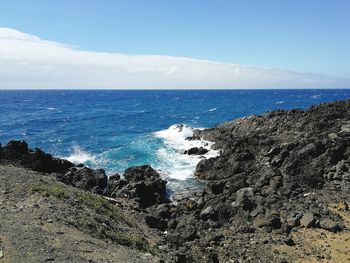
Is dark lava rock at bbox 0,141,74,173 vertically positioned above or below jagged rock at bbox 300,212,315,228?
above

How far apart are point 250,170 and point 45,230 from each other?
978 inches

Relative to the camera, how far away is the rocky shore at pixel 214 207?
20.9 meters

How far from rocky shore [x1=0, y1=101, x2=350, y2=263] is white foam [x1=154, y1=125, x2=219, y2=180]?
2.74 meters

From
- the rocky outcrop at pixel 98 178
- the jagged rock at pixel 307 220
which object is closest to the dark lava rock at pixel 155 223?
the rocky outcrop at pixel 98 178

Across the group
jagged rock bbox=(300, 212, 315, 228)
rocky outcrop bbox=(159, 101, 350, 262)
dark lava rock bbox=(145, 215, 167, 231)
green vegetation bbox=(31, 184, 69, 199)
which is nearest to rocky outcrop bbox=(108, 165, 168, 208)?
rocky outcrop bbox=(159, 101, 350, 262)

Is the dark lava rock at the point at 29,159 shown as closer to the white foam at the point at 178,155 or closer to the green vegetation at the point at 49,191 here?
the white foam at the point at 178,155

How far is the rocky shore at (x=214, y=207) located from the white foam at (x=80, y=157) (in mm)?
9445

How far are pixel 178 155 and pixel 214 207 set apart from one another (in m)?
25.3

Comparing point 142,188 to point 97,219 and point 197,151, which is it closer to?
point 97,219

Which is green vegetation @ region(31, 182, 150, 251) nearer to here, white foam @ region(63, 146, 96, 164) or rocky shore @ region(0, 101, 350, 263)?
rocky shore @ region(0, 101, 350, 263)

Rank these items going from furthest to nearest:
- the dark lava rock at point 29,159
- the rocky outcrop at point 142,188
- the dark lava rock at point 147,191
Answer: the dark lava rock at point 29,159 → the rocky outcrop at point 142,188 → the dark lava rock at point 147,191

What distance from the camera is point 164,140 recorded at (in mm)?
67562

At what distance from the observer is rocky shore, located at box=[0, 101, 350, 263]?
20.9m

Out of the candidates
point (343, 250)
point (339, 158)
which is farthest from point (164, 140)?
point (343, 250)
